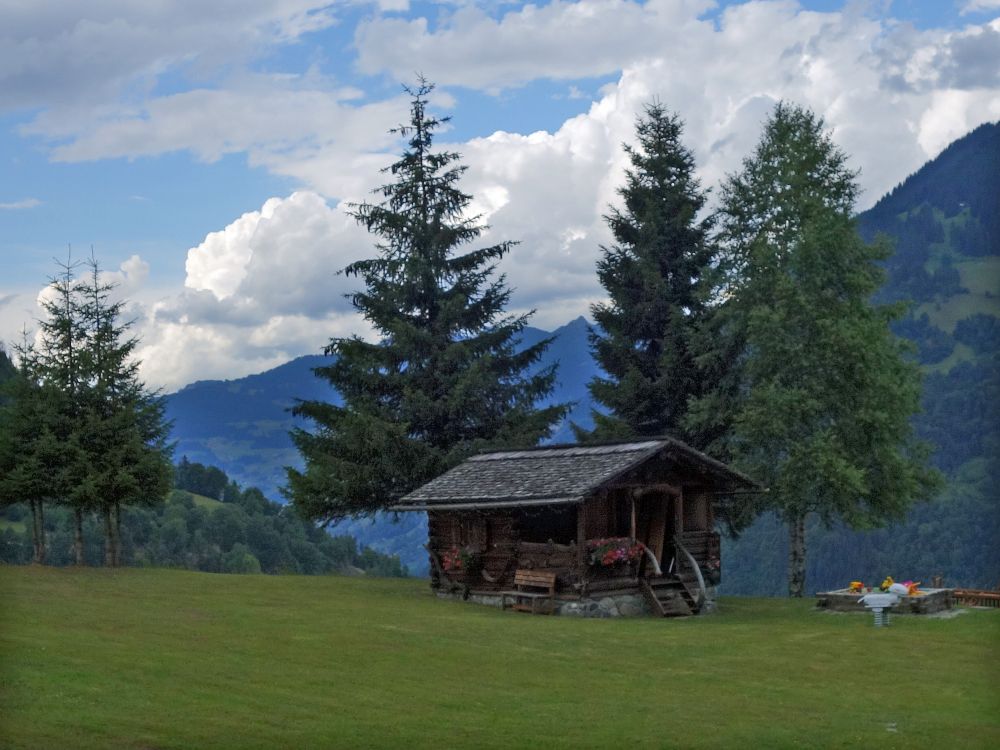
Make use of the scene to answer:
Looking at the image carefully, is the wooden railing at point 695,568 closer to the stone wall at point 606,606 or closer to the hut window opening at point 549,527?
the stone wall at point 606,606

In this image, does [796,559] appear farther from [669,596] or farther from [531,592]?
[531,592]

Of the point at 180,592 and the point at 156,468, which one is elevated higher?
the point at 156,468

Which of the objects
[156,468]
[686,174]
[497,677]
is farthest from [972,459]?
[497,677]

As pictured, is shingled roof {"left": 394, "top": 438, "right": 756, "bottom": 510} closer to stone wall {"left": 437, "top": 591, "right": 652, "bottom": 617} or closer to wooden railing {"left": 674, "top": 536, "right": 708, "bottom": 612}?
wooden railing {"left": 674, "top": 536, "right": 708, "bottom": 612}

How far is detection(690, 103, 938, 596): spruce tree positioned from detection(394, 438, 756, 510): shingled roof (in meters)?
5.09

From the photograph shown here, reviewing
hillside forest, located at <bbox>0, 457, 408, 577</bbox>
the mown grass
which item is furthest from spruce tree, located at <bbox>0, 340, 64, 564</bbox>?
the mown grass

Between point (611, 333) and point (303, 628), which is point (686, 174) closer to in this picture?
point (611, 333)

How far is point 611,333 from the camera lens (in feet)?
151

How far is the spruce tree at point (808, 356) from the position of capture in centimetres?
3734

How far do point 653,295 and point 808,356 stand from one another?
796 centimetres

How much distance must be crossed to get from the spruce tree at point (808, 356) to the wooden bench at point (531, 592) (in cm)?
1069

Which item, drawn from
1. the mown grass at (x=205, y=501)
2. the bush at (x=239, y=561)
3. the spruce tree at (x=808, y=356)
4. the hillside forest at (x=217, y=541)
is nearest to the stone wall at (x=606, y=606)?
the spruce tree at (x=808, y=356)

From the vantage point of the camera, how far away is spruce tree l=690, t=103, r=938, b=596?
3734cm

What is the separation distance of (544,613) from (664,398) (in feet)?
51.4
